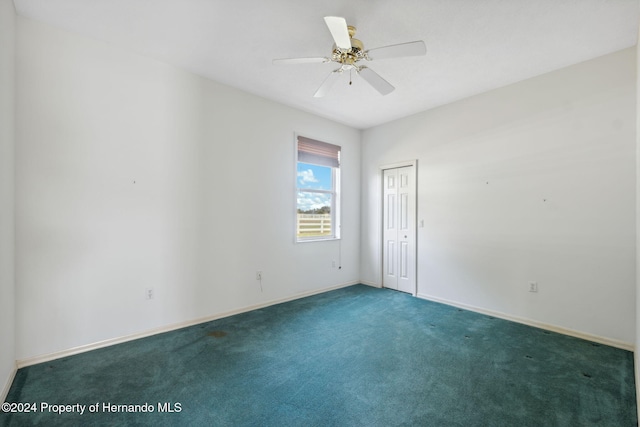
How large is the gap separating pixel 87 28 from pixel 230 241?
7.95 feet

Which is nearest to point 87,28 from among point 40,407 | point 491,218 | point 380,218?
point 40,407

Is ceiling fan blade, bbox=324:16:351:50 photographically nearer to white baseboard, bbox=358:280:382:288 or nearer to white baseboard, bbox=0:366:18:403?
white baseboard, bbox=0:366:18:403

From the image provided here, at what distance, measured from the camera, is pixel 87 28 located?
2.47 meters

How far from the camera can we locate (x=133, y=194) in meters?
2.82

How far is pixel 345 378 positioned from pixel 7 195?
2.86m

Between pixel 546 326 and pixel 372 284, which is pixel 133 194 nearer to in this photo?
pixel 372 284

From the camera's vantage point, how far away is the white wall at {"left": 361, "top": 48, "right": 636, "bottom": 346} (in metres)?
2.74

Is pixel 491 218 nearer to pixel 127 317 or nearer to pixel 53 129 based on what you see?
pixel 127 317

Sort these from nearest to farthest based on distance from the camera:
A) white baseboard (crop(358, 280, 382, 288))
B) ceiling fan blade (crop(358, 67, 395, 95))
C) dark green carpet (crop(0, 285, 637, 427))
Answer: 1. dark green carpet (crop(0, 285, 637, 427))
2. ceiling fan blade (crop(358, 67, 395, 95))
3. white baseboard (crop(358, 280, 382, 288))

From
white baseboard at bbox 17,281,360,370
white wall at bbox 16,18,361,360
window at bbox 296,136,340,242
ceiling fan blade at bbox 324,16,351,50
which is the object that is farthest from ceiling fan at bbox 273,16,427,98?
white baseboard at bbox 17,281,360,370

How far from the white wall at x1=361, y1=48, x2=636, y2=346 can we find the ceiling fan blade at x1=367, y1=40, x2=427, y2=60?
208 cm

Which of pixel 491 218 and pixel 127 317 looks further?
pixel 491 218

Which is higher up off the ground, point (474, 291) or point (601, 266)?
point (601, 266)

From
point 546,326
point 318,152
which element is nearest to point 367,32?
point 318,152
